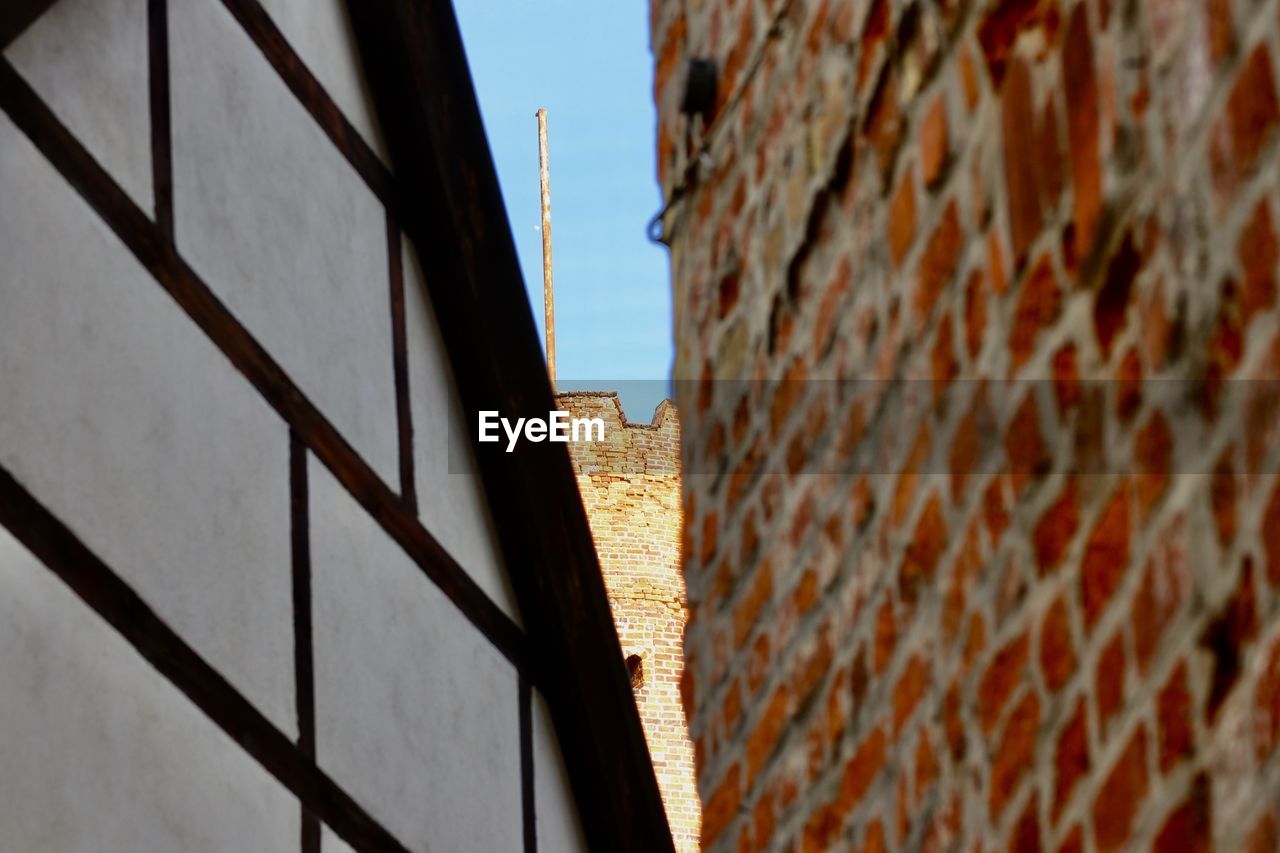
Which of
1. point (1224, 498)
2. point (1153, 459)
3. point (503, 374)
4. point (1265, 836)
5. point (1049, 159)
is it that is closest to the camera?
point (1265, 836)

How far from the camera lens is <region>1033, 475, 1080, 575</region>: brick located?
2039mm

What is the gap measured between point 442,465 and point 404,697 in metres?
0.72

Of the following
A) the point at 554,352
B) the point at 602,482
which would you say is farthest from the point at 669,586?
the point at 554,352

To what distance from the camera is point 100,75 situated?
4.14 metres

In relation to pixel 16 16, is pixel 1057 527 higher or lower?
lower

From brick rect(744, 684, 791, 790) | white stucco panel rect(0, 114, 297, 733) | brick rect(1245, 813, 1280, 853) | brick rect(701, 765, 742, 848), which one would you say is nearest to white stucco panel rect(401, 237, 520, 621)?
white stucco panel rect(0, 114, 297, 733)

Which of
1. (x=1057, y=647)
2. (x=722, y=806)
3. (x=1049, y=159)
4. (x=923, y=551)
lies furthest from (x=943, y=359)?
(x=722, y=806)

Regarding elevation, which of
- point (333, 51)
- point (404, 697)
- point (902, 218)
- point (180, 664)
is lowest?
point (404, 697)

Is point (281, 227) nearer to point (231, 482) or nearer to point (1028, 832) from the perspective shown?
point (231, 482)

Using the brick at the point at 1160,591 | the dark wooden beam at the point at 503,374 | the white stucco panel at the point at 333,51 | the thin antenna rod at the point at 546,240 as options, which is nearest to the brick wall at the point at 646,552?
the thin antenna rod at the point at 546,240

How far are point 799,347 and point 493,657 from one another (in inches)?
94.5

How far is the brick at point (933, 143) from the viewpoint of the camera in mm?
2443

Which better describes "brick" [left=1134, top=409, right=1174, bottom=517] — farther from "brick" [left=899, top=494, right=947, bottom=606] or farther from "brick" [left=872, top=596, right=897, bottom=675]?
"brick" [left=872, top=596, right=897, bottom=675]

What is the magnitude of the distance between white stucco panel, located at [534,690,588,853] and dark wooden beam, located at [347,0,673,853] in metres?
0.03
